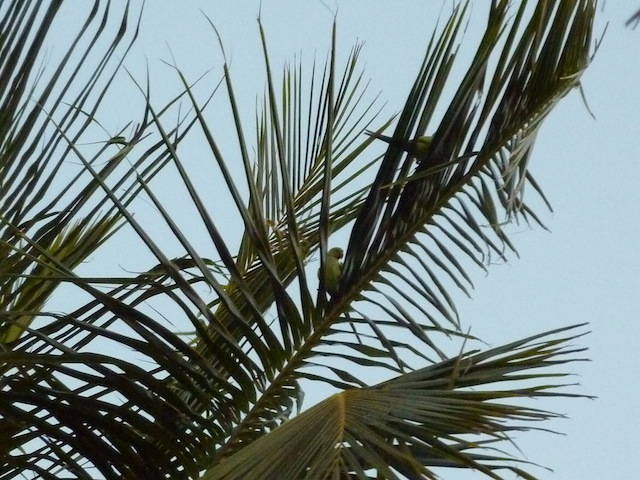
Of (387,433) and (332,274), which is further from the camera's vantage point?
(332,274)

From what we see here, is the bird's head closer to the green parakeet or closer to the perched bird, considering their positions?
the green parakeet

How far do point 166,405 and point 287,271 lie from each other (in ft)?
1.41

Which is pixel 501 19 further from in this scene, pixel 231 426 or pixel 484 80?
pixel 231 426

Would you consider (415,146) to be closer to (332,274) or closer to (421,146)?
(421,146)

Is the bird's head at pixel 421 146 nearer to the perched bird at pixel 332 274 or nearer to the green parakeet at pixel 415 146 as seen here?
the green parakeet at pixel 415 146

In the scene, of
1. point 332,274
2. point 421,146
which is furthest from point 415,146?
point 332,274

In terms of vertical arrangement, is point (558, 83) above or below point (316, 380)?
above

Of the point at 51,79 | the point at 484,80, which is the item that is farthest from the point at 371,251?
the point at 51,79

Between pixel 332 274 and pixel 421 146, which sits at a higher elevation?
pixel 421 146

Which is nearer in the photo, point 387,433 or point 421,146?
point 387,433

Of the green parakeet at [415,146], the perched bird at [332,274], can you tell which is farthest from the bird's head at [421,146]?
the perched bird at [332,274]

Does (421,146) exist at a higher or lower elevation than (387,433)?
higher

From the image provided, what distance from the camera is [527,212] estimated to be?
1829mm

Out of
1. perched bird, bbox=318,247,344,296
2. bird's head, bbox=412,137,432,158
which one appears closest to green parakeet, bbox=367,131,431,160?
bird's head, bbox=412,137,432,158
